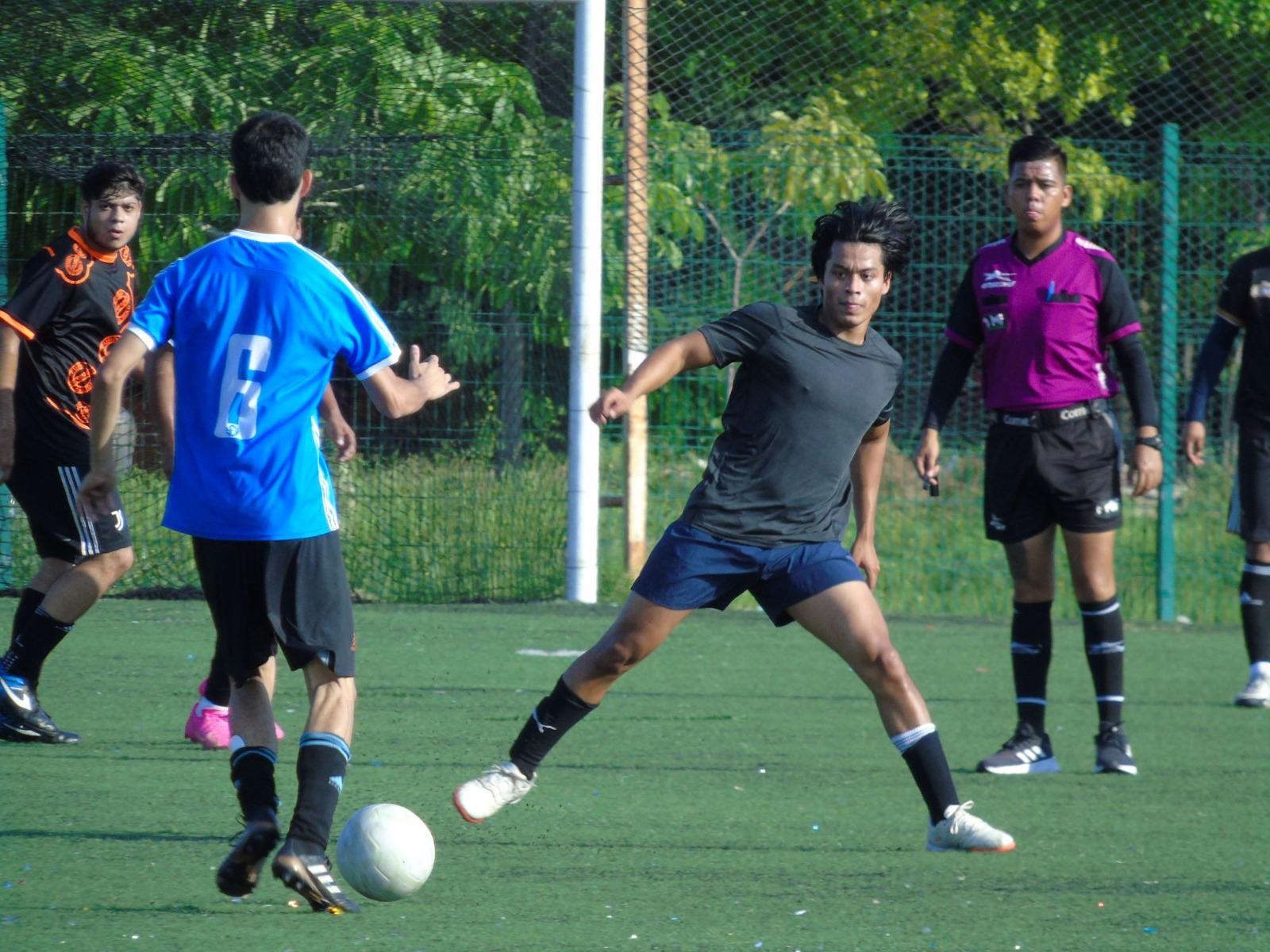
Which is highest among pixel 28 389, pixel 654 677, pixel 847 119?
pixel 847 119

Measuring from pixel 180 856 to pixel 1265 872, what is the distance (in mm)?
3109

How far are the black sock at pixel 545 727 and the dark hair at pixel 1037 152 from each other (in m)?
2.73

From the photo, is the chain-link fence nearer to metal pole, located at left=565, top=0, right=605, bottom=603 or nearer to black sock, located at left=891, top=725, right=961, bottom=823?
metal pole, located at left=565, top=0, right=605, bottom=603

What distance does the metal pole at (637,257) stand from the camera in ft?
34.2

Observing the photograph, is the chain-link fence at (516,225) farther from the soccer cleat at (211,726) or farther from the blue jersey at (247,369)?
the blue jersey at (247,369)

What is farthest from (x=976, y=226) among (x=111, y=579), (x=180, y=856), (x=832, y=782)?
(x=180, y=856)

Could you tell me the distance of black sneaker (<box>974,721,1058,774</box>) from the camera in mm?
6188

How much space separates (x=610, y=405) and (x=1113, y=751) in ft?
9.54

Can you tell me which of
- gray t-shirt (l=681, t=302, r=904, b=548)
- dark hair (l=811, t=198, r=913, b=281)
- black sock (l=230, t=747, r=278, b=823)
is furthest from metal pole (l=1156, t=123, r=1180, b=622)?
black sock (l=230, t=747, r=278, b=823)

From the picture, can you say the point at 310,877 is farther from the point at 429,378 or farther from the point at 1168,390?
the point at 1168,390

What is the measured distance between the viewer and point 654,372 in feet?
15.0

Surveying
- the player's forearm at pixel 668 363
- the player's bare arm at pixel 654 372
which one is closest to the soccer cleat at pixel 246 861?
the player's bare arm at pixel 654 372

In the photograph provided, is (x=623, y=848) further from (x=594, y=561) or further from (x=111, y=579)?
(x=594, y=561)

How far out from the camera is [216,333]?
4.04 m
